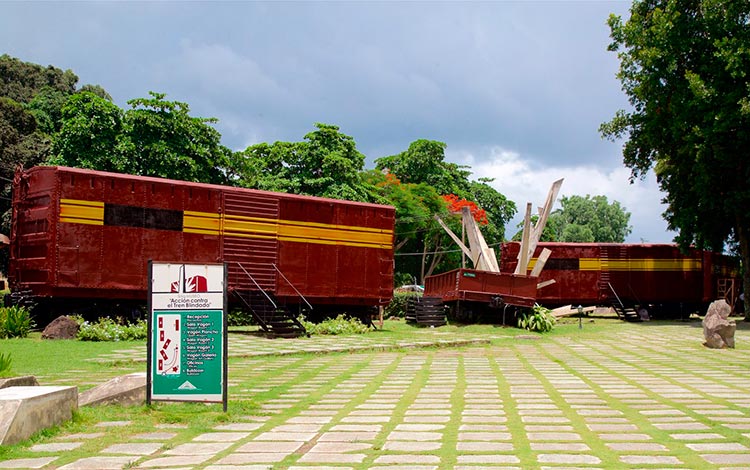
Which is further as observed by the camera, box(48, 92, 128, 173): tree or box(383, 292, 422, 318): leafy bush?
box(383, 292, 422, 318): leafy bush

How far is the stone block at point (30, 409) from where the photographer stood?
562cm

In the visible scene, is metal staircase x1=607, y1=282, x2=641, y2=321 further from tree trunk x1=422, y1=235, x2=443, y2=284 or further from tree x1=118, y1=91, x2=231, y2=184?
tree x1=118, y1=91, x2=231, y2=184

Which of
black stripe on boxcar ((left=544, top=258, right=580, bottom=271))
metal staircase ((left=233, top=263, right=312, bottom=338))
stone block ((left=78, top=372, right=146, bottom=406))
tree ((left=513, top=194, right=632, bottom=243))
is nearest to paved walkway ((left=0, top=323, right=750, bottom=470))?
stone block ((left=78, top=372, right=146, bottom=406))

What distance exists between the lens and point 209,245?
1900 centimetres

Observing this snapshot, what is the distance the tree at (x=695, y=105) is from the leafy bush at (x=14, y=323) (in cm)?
2078

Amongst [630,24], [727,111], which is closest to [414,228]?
[630,24]

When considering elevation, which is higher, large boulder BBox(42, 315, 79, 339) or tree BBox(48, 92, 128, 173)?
tree BBox(48, 92, 128, 173)

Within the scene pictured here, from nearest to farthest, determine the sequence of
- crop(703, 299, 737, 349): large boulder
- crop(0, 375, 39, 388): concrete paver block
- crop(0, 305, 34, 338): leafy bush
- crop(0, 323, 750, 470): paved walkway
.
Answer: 1. crop(0, 323, 750, 470): paved walkway
2. crop(0, 375, 39, 388): concrete paver block
3. crop(703, 299, 737, 349): large boulder
4. crop(0, 305, 34, 338): leafy bush

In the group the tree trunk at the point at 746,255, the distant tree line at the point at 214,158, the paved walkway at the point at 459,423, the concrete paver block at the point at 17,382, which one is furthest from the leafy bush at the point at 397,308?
the concrete paver block at the point at 17,382

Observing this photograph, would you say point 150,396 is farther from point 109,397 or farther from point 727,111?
point 727,111

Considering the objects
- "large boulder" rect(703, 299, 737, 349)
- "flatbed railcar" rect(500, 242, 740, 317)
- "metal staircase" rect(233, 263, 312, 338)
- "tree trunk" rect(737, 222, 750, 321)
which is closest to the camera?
"large boulder" rect(703, 299, 737, 349)

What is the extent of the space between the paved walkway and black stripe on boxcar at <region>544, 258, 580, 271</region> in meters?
18.0

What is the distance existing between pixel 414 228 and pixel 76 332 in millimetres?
26496

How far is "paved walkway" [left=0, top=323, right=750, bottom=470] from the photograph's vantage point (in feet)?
17.0
